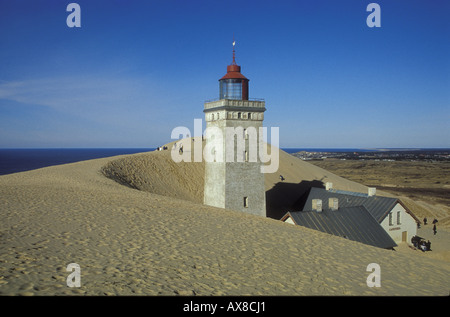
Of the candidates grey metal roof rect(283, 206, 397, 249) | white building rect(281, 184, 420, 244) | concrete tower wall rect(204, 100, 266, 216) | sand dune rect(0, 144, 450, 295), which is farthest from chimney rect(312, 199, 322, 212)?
sand dune rect(0, 144, 450, 295)

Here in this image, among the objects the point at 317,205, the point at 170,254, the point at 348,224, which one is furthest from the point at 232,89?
the point at 170,254

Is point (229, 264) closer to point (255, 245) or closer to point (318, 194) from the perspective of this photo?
point (255, 245)

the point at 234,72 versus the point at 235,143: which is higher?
the point at 234,72

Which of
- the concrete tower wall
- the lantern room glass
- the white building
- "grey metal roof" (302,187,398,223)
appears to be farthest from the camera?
the lantern room glass

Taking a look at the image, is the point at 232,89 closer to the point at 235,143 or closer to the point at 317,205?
the point at 235,143

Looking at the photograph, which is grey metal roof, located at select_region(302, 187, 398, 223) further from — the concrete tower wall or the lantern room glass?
the lantern room glass
